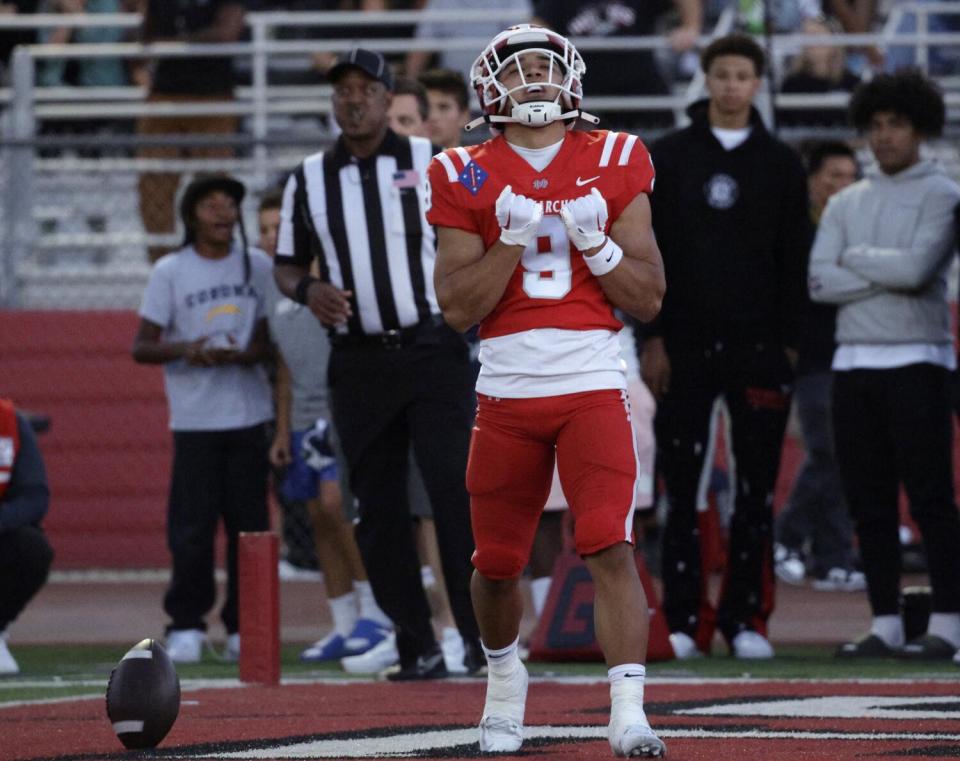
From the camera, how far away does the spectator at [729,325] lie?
795 cm

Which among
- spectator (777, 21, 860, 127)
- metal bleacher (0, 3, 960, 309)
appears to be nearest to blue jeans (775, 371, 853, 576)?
metal bleacher (0, 3, 960, 309)

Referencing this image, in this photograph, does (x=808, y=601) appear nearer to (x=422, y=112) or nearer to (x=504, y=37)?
(x=422, y=112)

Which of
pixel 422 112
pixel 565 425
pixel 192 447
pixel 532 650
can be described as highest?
pixel 422 112

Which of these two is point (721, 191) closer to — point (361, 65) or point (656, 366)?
point (656, 366)

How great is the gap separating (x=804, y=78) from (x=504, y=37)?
26.7ft

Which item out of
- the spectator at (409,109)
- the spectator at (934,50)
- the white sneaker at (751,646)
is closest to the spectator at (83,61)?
the spectator at (934,50)

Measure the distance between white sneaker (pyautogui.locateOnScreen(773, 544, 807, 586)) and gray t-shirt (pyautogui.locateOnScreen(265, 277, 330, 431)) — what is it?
3.86 meters

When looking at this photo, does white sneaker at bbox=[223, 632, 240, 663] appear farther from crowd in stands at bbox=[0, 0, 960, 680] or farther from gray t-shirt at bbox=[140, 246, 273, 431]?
gray t-shirt at bbox=[140, 246, 273, 431]

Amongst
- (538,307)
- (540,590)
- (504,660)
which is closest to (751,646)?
(540,590)

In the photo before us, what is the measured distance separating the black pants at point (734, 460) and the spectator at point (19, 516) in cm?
251

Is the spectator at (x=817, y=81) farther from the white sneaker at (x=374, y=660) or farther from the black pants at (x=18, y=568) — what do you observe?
the black pants at (x=18, y=568)

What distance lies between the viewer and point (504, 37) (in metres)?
5.22

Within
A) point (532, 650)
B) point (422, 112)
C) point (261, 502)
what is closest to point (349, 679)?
point (532, 650)

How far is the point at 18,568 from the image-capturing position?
820 cm
